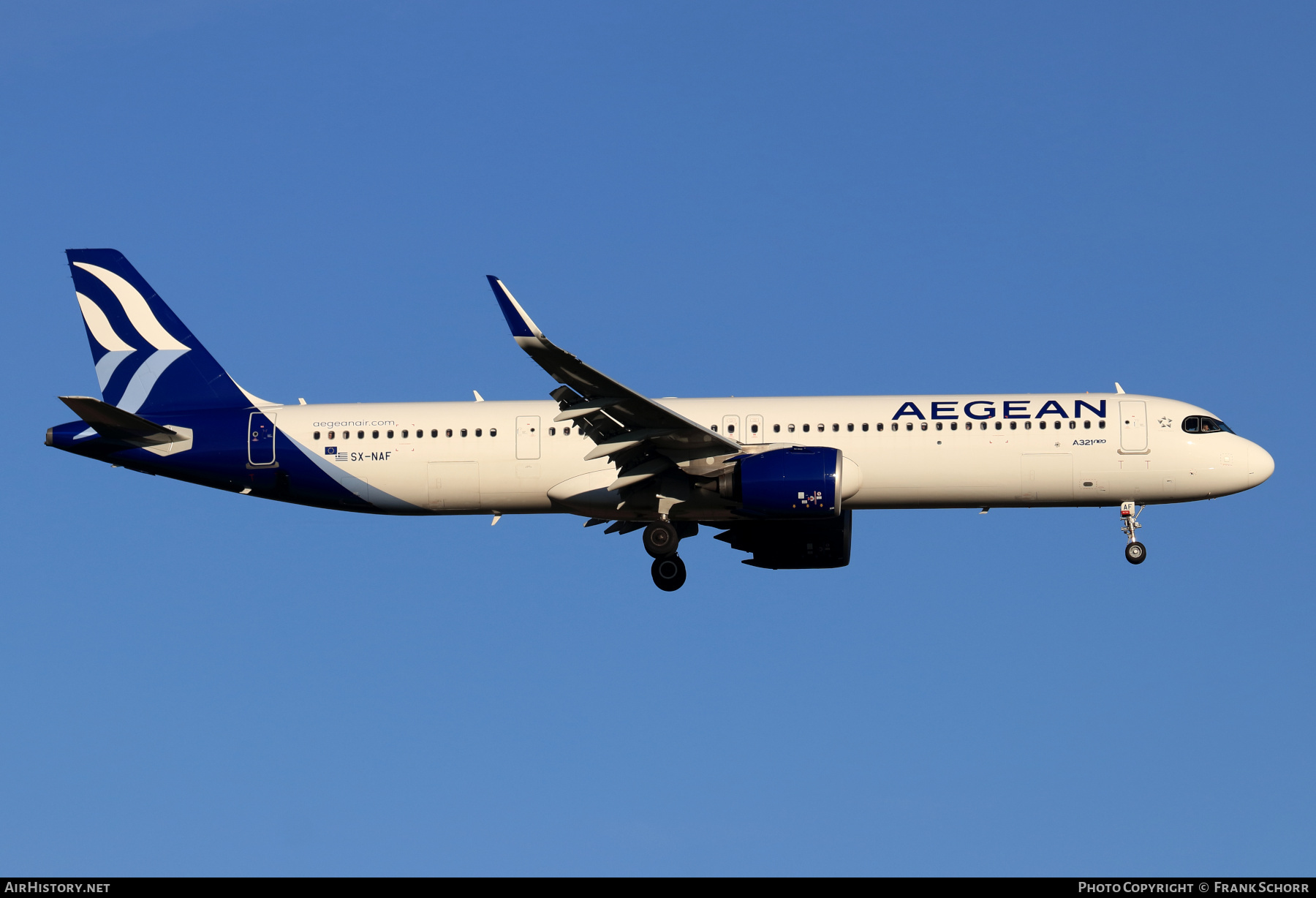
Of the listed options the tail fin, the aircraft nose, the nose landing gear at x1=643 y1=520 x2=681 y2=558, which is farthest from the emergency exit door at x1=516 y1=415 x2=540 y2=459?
the aircraft nose

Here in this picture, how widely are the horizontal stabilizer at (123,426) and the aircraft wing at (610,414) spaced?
37.7 feet

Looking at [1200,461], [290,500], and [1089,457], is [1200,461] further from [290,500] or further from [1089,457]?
[290,500]

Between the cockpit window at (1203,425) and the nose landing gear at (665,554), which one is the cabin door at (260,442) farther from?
the cockpit window at (1203,425)

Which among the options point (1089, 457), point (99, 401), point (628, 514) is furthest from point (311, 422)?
point (1089, 457)

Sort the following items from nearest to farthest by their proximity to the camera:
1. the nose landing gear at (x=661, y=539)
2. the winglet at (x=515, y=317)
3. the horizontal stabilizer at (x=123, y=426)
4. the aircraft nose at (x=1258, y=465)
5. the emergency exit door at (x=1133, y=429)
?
the winglet at (x=515, y=317)
the horizontal stabilizer at (x=123, y=426)
the emergency exit door at (x=1133, y=429)
the aircraft nose at (x=1258, y=465)
the nose landing gear at (x=661, y=539)

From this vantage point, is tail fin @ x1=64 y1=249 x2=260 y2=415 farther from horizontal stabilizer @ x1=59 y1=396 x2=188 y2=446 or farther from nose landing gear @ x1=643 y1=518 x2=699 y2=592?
nose landing gear @ x1=643 y1=518 x2=699 y2=592

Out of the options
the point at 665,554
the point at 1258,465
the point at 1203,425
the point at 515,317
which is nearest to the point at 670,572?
the point at 665,554

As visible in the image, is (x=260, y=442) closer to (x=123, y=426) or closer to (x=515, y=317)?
(x=123, y=426)

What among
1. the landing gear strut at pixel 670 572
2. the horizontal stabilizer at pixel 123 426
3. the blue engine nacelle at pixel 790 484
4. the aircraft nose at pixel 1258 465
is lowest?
the landing gear strut at pixel 670 572

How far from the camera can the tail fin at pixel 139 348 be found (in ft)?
133

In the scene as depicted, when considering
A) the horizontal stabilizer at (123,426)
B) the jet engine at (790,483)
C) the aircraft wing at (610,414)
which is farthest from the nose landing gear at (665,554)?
the horizontal stabilizer at (123,426)

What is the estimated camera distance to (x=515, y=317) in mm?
31188

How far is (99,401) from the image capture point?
3575 centimetres

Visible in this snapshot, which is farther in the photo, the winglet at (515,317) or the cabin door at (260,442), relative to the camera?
the cabin door at (260,442)
